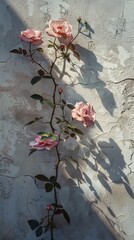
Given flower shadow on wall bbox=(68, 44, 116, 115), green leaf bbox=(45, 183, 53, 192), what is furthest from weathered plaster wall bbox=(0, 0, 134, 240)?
green leaf bbox=(45, 183, 53, 192)

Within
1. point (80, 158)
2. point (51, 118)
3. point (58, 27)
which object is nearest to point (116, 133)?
point (80, 158)

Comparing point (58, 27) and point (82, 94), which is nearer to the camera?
point (58, 27)

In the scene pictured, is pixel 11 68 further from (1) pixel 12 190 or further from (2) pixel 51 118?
(1) pixel 12 190

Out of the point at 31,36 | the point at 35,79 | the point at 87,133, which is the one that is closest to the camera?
the point at 31,36

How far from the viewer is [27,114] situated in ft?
5.72

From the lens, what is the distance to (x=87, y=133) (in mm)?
1766

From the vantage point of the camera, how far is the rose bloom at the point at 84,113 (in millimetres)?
1606

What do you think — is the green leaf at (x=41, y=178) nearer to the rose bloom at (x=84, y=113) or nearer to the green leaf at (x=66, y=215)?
the green leaf at (x=66, y=215)

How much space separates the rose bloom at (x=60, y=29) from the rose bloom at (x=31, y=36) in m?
0.05

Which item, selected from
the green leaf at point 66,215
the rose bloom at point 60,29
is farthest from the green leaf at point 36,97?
the green leaf at point 66,215

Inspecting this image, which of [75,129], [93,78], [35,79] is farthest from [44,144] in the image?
[93,78]

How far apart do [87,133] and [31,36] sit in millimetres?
576

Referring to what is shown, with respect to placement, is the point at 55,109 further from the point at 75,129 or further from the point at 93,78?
the point at 93,78

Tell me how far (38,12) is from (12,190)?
3.10 ft
